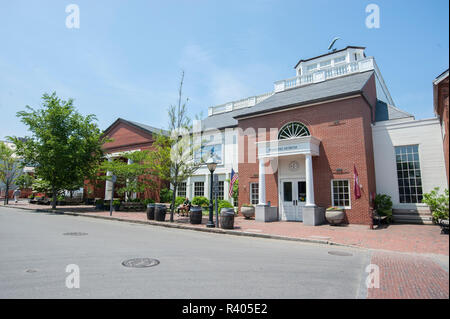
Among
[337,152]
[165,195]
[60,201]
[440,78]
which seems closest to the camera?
[440,78]

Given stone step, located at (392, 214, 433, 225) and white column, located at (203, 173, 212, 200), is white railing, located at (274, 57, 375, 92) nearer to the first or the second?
white column, located at (203, 173, 212, 200)

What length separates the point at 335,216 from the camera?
13.5 metres

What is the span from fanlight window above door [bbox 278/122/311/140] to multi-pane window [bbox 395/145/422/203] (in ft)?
18.3

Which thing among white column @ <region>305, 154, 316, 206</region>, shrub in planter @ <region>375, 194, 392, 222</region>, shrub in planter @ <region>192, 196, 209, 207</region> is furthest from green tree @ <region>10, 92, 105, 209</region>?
shrub in planter @ <region>375, 194, 392, 222</region>

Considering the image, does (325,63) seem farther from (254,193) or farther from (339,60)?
(254,193)

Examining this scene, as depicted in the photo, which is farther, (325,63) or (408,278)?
(325,63)

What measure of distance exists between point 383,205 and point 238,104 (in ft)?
54.0

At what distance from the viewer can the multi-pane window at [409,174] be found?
14688 millimetres

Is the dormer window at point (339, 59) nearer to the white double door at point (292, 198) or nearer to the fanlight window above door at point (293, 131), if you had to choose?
the fanlight window above door at point (293, 131)

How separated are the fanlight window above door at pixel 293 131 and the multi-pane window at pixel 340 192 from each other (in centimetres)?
343

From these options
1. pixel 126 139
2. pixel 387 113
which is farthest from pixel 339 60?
pixel 126 139

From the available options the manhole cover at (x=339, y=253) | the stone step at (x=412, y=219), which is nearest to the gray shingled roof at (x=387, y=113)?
the stone step at (x=412, y=219)

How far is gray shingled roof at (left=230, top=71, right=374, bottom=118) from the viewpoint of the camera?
50.5 ft

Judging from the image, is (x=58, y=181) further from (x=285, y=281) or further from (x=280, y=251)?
(x=285, y=281)
